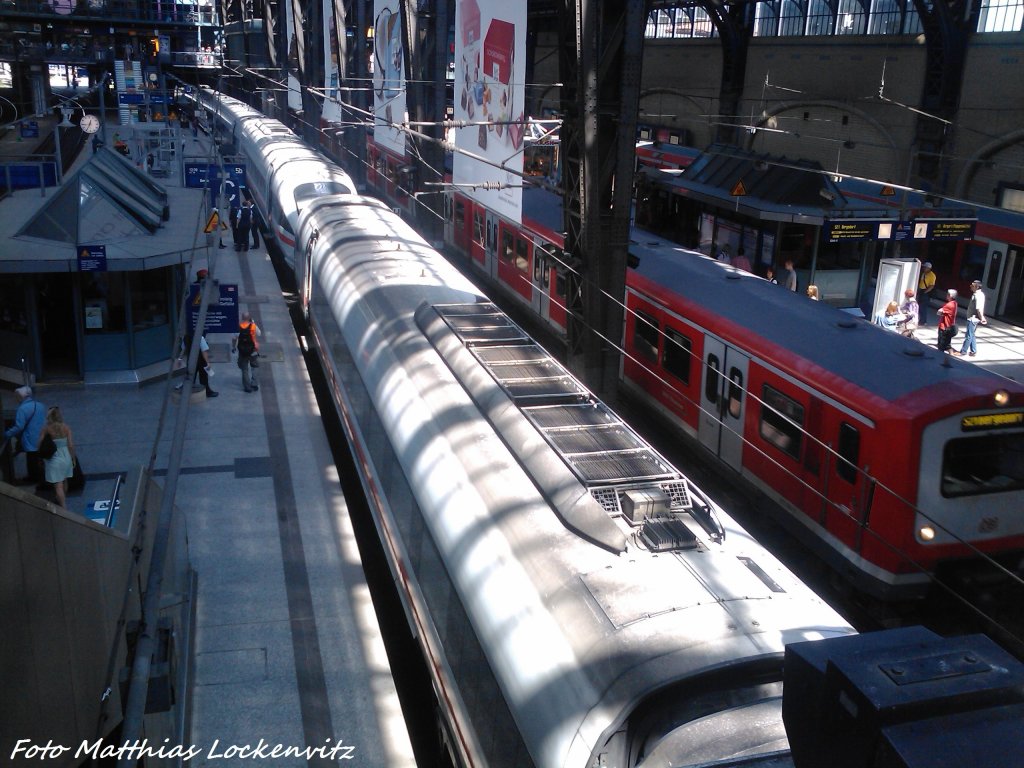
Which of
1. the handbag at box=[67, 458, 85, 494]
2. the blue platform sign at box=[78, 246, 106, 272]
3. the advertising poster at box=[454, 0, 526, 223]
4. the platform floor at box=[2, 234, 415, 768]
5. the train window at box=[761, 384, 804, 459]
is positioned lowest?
the platform floor at box=[2, 234, 415, 768]

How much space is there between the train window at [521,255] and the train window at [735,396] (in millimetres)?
8982

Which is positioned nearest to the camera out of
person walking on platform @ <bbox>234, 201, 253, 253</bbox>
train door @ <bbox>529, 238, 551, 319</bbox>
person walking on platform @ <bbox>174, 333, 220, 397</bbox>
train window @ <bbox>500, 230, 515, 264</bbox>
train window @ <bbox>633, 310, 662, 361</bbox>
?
train window @ <bbox>633, 310, 662, 361</bbox>

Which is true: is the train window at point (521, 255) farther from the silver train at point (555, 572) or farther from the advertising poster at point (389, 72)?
the silver train at point (555, 572)

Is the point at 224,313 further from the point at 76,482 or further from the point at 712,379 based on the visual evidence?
the point at 712,379

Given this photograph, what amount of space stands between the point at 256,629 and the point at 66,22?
7080 centimetres

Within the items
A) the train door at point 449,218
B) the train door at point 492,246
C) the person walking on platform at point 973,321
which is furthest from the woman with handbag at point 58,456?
the person walking on platform at point 973,321

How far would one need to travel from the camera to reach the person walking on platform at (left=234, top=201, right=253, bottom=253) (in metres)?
29.3

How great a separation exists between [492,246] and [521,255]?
9.01 feet

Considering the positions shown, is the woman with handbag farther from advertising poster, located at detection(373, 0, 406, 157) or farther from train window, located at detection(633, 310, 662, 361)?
advertising poster, located at detection(373, 0, 406, 157)

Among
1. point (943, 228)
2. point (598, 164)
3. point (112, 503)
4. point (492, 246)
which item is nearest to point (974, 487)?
point (598, 164)

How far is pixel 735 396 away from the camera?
12.5m

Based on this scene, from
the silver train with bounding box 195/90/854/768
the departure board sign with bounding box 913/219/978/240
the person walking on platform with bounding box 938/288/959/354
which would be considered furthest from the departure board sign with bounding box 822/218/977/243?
the silver train with bounding box 195/90/854/768

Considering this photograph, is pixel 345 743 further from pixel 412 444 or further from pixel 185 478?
pixel 185 478

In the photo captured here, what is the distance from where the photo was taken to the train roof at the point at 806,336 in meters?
10.0
